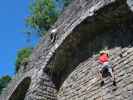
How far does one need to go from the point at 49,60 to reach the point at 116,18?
1743 mm

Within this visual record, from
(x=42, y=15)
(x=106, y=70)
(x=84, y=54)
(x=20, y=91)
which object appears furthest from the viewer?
(x=42, y=15)

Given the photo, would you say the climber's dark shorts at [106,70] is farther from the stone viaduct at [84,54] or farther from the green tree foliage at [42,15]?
the green tree foliage at [42,15]

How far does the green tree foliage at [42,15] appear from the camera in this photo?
1636 cm

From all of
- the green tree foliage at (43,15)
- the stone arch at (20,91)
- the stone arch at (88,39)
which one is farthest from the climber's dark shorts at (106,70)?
the green tree foliage at (43,15)

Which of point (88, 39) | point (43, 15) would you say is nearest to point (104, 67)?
point (88, 39)

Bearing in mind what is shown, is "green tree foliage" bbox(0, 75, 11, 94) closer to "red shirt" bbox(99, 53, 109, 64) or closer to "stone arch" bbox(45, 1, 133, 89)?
"stone arch" bbox(45, 1, 133, 89)

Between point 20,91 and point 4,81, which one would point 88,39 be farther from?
point 4,81

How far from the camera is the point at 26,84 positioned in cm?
791

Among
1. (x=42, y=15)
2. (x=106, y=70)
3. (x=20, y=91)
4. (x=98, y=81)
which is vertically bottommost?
(x=98, y=81)

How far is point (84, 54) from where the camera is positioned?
6.43 meters

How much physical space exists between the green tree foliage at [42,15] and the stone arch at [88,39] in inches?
371

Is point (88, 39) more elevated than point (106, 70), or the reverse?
point (88, 39)

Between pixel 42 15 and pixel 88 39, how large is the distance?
1028 centimetres

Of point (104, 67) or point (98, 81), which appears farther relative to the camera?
point (98, 81)
